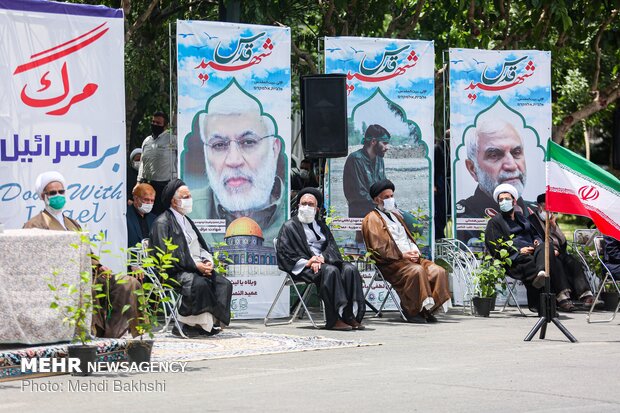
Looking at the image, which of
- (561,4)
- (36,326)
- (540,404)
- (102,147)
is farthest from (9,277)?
(561,4)

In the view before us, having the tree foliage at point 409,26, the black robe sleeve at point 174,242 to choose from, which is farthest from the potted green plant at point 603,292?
the black robe sleeve at point 174,242

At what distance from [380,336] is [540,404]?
481 cm

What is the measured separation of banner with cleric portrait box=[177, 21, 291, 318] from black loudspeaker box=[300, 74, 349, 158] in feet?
1.32

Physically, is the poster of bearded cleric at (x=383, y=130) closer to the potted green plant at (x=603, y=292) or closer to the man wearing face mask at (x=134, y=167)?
the potted green plant at (x=603, y=292)

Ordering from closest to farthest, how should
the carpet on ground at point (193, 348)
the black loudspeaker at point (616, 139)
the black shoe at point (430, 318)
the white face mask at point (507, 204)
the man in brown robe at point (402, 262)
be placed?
the carpet on ground at point (193, 348)
the man in brown robe at point (402, 262)
the black shoe at point (430, 318)
the white face mask at point (507, 204)
the black loudspeaker at point (616, 139)

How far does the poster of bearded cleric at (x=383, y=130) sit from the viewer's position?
15.3 metres

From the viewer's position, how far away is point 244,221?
47.7 feet

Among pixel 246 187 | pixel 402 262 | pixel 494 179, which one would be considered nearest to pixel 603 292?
pixel 494 179

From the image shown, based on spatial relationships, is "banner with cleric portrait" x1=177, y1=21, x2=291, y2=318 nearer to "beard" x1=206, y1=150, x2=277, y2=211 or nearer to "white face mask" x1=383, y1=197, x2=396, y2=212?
"beard" x1=206, y1=150, x2=277, y2=211

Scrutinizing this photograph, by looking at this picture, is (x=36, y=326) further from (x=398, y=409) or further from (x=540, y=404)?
(x=540, y=404)

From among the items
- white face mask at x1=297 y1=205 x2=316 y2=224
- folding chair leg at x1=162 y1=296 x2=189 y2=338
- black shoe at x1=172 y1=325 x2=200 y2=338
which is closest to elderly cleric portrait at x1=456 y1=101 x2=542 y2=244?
white face mask at x1=297 y1=205 x2=316 y2=224

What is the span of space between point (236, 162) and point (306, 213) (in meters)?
1.02

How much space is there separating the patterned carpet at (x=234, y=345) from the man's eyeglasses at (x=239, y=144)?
2.39 m

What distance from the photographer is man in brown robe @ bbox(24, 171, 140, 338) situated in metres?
11.1
